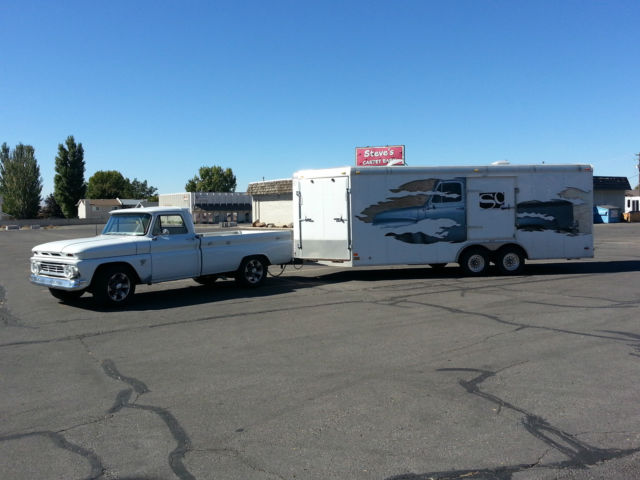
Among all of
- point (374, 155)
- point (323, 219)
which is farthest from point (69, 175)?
point (323, 219)

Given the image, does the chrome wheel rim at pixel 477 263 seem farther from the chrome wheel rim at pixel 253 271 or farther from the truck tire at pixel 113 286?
the truck tire at pixel 113 286

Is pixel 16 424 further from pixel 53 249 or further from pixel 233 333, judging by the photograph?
pixel 53 249

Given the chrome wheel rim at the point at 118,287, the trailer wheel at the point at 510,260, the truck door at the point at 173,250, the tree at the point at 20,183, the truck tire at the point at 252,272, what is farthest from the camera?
the tree at the point at 20,183

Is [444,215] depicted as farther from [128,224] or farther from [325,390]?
[325,390]

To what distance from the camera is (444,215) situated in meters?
14.9

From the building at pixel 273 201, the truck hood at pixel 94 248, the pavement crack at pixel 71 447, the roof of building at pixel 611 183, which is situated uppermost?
the roof of building at pixel 611 183

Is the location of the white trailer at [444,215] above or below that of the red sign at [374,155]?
below

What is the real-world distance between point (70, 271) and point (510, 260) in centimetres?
1104

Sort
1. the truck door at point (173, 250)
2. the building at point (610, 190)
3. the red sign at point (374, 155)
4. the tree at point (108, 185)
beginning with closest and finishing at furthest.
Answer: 1. the truck door at point (173, 250)
2. the red sign at point (374, 155)
3. the building at point (610, 190)
4. the tree at point (108, 185)

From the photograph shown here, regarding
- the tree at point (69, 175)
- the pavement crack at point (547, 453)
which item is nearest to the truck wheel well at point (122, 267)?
the pavement crack at point (547, 453)

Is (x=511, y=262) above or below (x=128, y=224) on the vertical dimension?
below

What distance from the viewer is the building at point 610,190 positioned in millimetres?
62344

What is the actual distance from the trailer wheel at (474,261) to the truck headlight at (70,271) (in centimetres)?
960

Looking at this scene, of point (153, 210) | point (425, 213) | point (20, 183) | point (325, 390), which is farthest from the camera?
point (20, 183)
